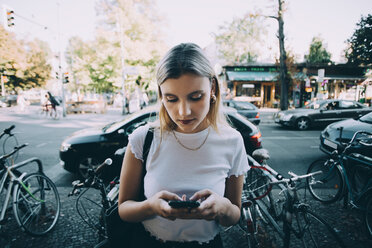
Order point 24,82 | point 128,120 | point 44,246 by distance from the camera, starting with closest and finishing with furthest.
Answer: point 44,246
point 128,120
point 24,82

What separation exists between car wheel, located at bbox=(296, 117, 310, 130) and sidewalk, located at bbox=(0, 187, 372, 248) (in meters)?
8.49

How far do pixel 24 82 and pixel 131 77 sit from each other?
24.9 metres

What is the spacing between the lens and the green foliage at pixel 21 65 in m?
25.5

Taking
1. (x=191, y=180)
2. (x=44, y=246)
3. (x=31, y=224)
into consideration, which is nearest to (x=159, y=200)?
(x=191, y=180)

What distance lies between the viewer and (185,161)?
117 centimetres

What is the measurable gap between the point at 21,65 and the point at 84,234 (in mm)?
34543

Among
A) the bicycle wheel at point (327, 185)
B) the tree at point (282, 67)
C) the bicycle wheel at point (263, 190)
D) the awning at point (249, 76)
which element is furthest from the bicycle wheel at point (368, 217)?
the awning at point (249, 76)

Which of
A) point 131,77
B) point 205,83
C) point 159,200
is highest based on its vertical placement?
point 131,77

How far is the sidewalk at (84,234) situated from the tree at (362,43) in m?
25.0

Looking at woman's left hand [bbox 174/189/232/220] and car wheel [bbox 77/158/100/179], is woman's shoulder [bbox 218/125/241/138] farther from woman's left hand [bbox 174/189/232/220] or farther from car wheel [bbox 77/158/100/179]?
car wheel [bbox 77/158/100/179]

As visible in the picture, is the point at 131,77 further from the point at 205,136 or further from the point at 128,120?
the point at 205,136

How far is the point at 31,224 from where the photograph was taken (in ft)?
10.1

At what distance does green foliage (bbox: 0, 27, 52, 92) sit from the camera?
2552 cm

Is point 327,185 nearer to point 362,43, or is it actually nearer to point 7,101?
point 362,43
